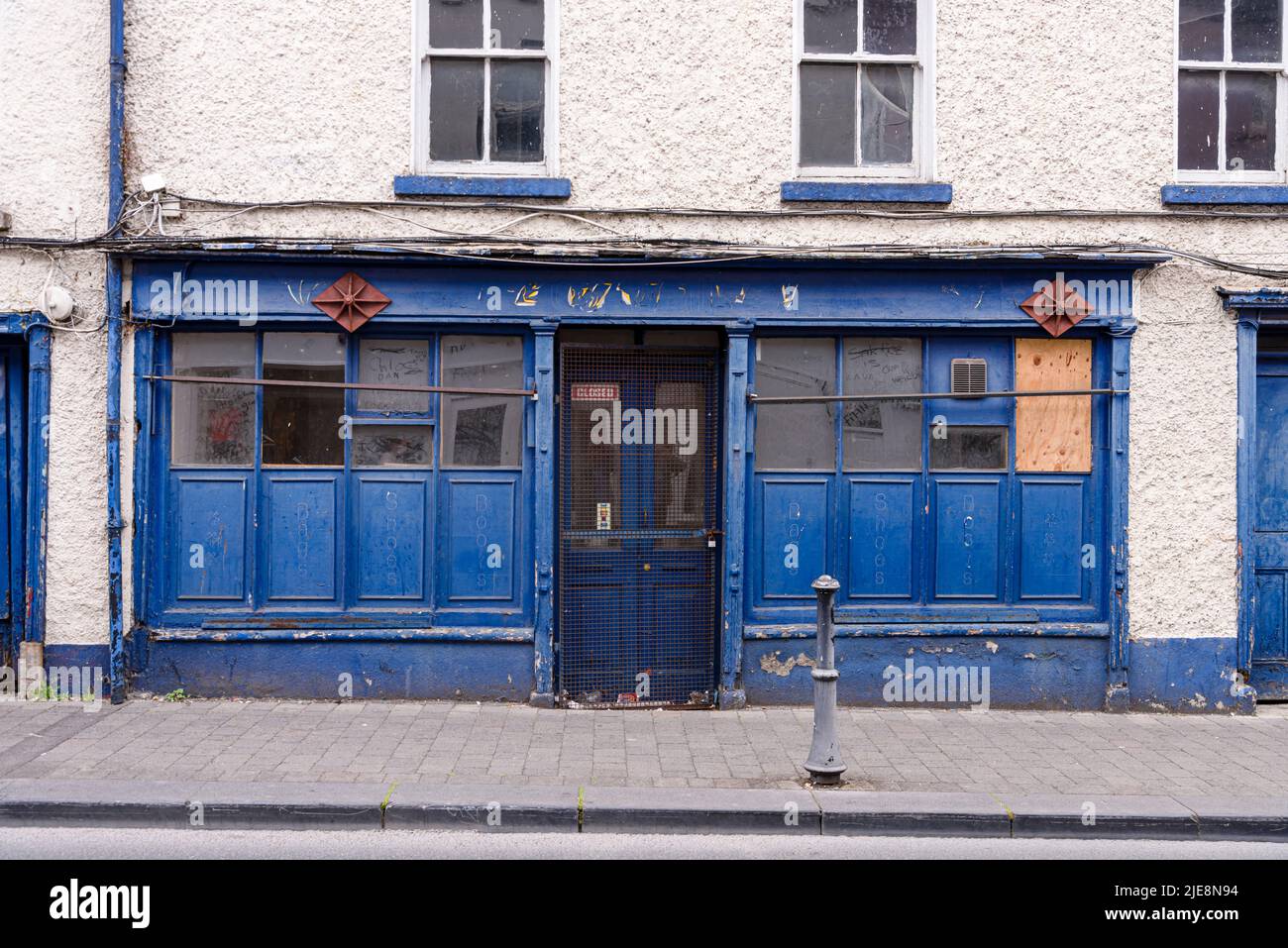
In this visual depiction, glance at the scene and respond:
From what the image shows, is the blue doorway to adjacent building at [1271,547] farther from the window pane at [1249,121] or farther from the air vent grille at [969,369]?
the air vent grille at [969,369]

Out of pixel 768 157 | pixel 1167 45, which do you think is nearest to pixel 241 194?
pixel 768 157

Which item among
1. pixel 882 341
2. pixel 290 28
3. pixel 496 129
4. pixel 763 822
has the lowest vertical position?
pixel 763 822

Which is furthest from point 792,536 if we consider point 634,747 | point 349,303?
point 349,303

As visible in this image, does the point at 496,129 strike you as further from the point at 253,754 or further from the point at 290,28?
the point at 253,754

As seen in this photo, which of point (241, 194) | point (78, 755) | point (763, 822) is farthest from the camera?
point (241, 194)

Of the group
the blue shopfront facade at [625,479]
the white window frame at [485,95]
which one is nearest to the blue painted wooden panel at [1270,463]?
the blue shopfront facade at [625,479]

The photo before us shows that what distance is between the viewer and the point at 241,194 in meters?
8.51

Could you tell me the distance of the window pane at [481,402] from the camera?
28.8 ft

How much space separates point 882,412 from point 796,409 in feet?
2.25

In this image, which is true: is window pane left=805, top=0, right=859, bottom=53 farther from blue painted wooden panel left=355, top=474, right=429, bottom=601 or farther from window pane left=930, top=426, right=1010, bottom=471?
blue painted wooden panel left=355, top=474, right=429, bottom=601

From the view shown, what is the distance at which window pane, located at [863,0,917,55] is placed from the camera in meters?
8.95

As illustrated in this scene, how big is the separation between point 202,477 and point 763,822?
5.10 m

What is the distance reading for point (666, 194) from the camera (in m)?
8.63

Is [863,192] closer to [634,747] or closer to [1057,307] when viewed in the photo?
[1057,307]
